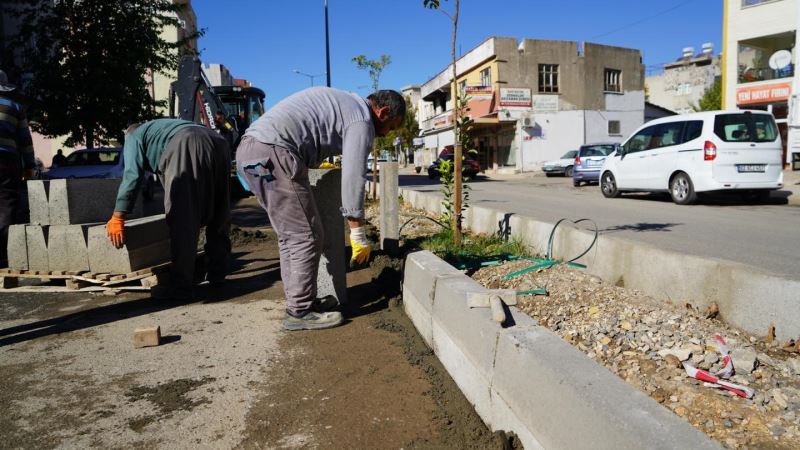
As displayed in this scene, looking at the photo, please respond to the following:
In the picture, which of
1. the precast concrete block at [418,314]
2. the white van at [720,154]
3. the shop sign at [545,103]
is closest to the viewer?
the precast concrete block at [418,314]

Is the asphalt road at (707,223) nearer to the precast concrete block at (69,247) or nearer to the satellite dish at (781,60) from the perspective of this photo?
the precast concrete block at (69,247)

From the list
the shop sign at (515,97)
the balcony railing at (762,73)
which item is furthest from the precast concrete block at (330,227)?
the shop sign at (515,97)

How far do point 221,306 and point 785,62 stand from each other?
27266 millimetres

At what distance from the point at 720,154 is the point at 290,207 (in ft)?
30.1

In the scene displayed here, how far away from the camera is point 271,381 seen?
9.59ft

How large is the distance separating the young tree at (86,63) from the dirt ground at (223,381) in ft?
45.6

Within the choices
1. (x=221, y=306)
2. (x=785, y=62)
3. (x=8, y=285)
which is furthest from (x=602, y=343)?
(x=785, y=62)

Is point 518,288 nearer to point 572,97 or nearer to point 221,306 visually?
point 221,306

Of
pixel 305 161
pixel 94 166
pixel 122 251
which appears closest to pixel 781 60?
pixel 94 166

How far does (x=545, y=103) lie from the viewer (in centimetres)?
3378

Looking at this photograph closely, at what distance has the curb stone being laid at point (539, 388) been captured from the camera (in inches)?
59.4

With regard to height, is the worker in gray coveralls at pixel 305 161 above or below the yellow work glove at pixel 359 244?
above

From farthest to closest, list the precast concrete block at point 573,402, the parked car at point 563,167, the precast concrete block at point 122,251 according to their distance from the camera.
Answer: the parked car at point 563,167 < the precast concrete block at point 122,251 < the precast concrete block at point 573,402

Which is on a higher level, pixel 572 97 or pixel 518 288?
pixel 572 97
